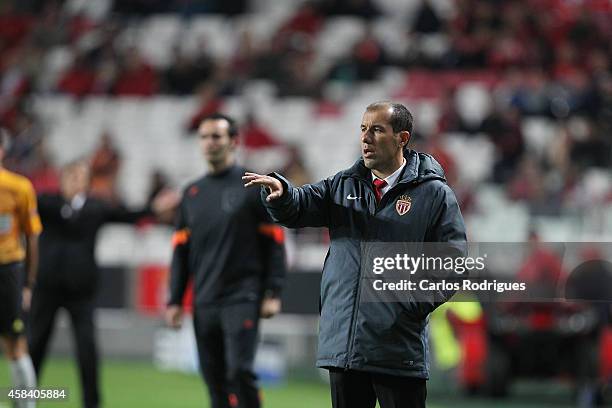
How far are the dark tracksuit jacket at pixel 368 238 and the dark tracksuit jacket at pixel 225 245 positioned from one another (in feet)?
8.04

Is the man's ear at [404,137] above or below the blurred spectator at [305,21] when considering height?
below

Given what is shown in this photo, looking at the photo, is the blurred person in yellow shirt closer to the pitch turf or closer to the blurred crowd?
the pitch turf

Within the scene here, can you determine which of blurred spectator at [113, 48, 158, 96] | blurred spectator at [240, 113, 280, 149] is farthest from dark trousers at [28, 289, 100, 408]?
blurred spectator at [113, 48, 158, 96]

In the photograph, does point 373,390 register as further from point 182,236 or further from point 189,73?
point 189,73

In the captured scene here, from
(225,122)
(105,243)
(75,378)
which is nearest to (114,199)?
(105,243)

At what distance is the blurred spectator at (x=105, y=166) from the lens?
18859 mm

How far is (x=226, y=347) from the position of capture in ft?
27.3

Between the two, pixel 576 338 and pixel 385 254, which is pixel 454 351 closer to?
pixel 576 338

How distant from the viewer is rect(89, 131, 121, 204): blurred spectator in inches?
742

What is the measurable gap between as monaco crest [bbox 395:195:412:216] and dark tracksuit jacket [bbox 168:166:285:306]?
9.04ft

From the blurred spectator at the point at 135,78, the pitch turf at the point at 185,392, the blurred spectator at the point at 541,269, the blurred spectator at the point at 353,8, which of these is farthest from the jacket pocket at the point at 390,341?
the blurred spectator at the point at 353,8

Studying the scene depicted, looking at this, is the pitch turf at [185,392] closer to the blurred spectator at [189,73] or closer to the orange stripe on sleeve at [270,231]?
the orange stripe on sleeve at [270,231]

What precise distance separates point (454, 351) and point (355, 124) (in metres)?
7.56

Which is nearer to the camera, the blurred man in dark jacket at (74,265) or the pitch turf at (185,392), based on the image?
the blurred man in dark jacket at (74,265)
